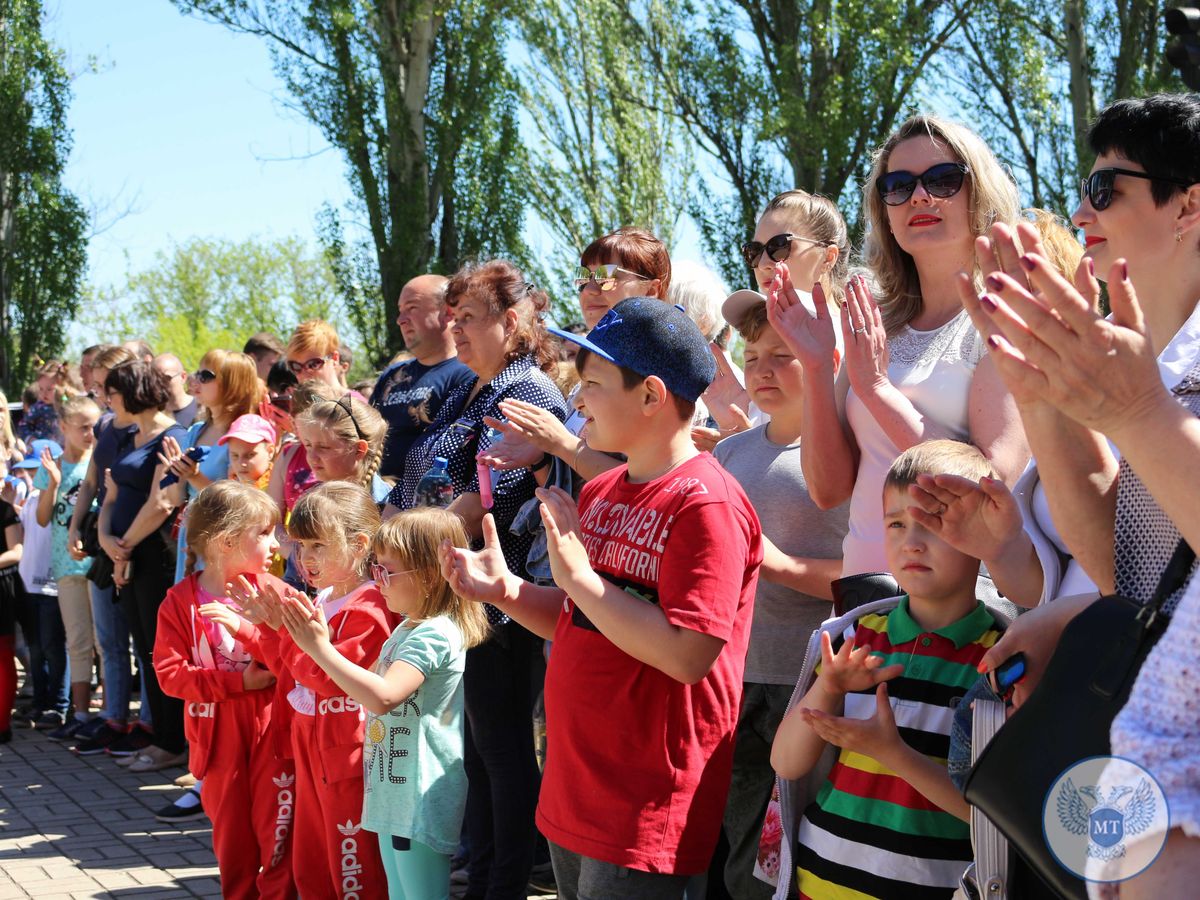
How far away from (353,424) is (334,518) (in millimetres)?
946

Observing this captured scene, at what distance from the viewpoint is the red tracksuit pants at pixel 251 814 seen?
171 inches

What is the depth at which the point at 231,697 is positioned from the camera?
4.55m

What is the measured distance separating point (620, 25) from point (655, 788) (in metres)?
15.6

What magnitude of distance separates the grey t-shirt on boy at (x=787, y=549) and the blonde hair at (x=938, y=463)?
820 millimetres

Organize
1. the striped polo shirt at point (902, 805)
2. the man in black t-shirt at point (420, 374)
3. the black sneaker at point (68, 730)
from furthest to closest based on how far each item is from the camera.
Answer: the black sneaker at point (68, 730), the man in black t-shirt at point (420, 374), the striped polo shirt at point (902, 805)

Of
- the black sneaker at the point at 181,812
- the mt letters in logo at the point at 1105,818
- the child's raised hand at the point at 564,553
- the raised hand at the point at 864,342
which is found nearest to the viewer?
the mt letters in logo at the point at 1105,818

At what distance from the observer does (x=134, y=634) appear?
7.03 metres

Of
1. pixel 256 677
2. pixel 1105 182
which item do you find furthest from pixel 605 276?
pixel 1105 182

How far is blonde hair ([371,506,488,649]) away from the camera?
385cm

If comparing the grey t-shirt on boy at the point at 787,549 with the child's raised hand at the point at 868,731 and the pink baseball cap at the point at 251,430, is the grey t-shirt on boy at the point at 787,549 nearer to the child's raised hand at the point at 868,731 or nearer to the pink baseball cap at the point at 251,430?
the child's raised hand at the point at 868,731

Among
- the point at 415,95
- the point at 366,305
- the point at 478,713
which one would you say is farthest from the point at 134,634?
the point at 415,95

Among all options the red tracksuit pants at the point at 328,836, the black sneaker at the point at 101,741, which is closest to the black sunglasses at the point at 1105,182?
the red tracksuit pants at the point at 328,836

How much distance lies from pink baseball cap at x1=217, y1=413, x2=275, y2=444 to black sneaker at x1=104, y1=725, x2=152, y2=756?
2.04 m

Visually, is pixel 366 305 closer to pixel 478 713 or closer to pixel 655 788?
pixel 478 713
